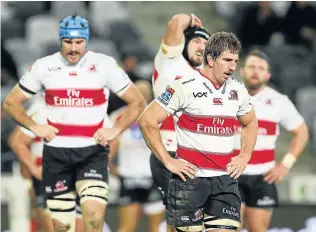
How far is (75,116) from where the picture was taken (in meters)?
9.17

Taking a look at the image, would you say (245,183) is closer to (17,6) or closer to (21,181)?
(21,181)

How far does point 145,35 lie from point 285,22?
2.52 meters

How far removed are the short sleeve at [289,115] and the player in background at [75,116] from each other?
1747mm

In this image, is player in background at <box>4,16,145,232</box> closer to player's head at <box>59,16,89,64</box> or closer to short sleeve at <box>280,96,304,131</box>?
player's head at <box>59,16,89,64</box>

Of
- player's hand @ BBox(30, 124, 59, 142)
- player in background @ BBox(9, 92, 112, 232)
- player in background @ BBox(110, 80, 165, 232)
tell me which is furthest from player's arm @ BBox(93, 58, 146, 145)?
player in background @ BBox(110, 80, 165, 232)

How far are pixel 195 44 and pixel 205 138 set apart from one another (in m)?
1.51

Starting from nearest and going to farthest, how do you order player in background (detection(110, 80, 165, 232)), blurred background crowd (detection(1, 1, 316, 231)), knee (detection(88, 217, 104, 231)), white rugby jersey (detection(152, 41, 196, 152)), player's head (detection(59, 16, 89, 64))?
knee (detection(88, 217, 104, 231)) < player's head (detection(59, 16, 89, 64)) < white rugby jersey (detection(152, 41, 196, 152)) < player in background (detection(110, 80, 165, 232)) < blurred background crowd (detection(1, 1, 316, 231))

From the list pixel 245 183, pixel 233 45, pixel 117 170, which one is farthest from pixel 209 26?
pixel 233 45

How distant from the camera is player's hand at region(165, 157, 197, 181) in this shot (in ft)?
26.3

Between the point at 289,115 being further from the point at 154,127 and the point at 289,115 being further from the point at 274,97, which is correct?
the point at 154,127

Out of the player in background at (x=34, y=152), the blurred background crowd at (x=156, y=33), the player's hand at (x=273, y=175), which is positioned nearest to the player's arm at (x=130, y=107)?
the player in background at (x=34, y=152)

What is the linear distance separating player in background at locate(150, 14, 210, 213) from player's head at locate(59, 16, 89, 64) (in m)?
0.76

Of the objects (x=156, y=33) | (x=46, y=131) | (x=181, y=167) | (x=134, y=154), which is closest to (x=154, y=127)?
(x=181, y=167)

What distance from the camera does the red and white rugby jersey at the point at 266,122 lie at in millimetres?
10297
